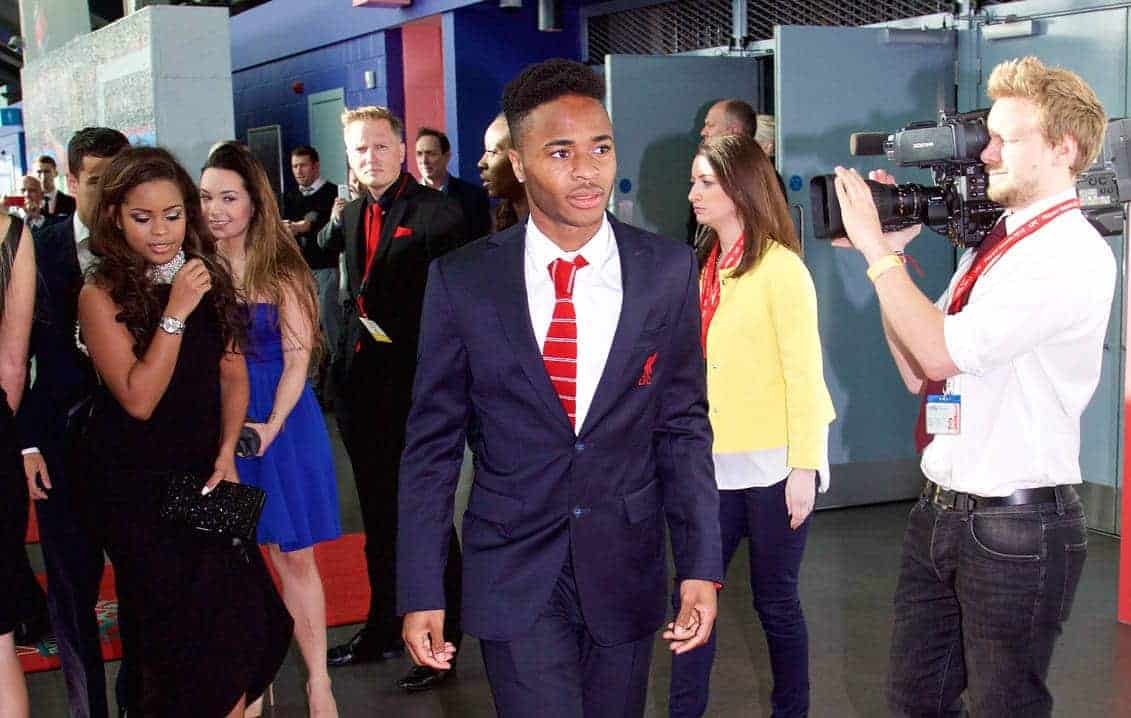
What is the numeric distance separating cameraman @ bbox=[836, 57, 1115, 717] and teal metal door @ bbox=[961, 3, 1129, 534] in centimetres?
312

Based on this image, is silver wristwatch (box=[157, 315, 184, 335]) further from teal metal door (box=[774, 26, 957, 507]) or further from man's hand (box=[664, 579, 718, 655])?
teal metal door (box=[774, 26, 957, 507])

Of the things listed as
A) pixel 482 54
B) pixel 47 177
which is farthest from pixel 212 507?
pixel 47 177

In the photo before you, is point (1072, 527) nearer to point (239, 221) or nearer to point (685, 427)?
point (685, 427)

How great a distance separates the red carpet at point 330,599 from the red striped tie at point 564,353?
7.66ft

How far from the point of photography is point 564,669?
Result: 1958mm

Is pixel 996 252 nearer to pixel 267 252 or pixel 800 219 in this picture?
pixel 267 252

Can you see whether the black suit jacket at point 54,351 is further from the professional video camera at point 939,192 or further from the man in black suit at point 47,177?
the man in black suit at point 47,177

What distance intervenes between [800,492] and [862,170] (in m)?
2.90

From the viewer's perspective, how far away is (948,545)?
2.21 metres

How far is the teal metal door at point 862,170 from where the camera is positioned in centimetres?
534

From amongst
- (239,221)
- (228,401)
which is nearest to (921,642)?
(228,401)

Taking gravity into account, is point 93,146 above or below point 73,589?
above

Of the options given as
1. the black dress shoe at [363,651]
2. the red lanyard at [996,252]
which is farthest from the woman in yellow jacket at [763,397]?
the black dress shoe at [363,651]

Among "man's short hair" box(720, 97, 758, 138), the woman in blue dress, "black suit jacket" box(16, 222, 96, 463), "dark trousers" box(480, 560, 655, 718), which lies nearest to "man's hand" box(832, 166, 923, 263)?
"dark trousers" box(480, 560, 655, 718)
